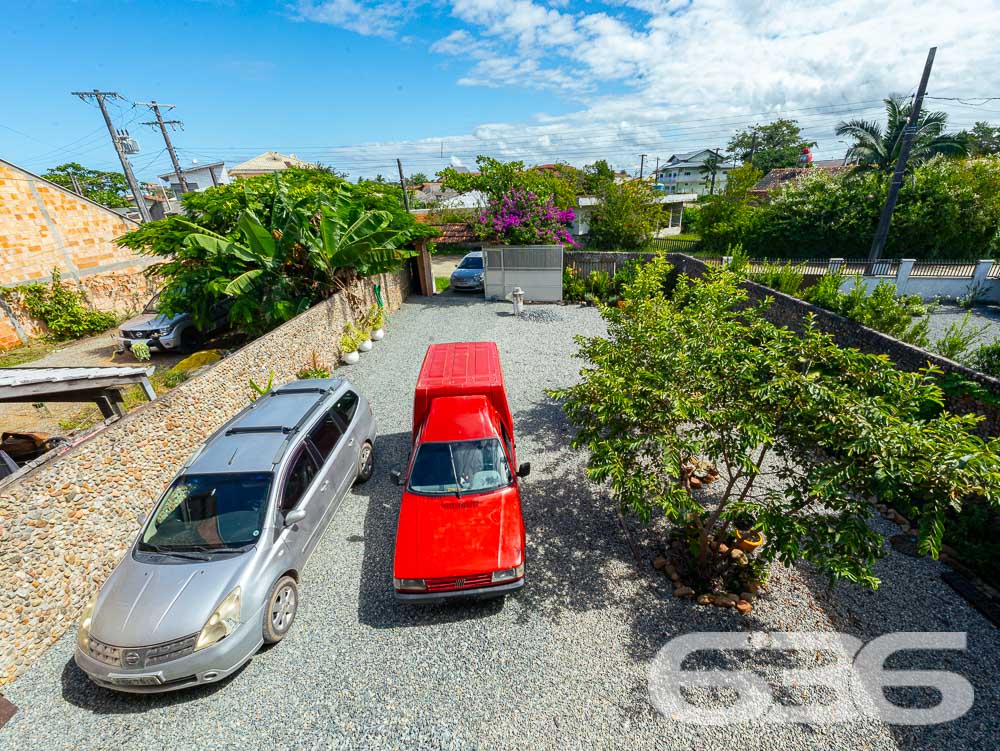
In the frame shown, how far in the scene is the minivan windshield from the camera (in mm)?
4742

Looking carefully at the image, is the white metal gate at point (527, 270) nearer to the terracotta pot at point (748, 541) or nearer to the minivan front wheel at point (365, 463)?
the minivan front wheel at point (365, 463)

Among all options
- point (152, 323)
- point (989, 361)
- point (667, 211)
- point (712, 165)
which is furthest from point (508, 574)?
point (712, 165)

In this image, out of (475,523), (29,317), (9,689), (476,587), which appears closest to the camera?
(9,689)

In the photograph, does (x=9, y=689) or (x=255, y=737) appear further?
(x=9, y=689)

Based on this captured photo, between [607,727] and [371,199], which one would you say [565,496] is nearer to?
[607,727]

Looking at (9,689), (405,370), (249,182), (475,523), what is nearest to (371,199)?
(249,182)

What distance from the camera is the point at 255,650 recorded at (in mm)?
4477

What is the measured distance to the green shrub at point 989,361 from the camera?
6568 millimetres

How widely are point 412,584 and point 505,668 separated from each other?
1.41 metres

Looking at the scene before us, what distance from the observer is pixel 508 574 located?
16.1 feet

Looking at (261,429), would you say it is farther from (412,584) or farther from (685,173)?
(685,173)

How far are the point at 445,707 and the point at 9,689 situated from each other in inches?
194

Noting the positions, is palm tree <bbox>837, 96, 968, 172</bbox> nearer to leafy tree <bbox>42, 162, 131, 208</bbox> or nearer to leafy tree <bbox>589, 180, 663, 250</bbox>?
leafy tree <bbox>589, 180, 663, 250</bbox>

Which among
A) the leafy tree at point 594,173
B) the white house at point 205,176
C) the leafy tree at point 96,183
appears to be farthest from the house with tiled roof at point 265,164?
the leafy tree at point 594,173
